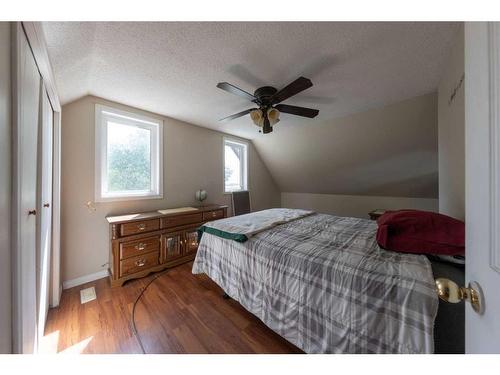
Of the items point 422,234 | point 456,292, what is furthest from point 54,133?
point 422,234

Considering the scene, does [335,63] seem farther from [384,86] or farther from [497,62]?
[497,62]

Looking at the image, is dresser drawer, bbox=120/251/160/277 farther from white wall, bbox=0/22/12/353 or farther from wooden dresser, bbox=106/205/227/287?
white wall, bbox=0/22/12/353

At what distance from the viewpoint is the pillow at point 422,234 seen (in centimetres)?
117

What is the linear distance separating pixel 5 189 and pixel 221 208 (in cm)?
258

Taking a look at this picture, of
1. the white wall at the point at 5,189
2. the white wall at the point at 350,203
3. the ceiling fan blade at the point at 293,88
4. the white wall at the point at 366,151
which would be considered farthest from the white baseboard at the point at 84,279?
the white wall at the point at 350,203

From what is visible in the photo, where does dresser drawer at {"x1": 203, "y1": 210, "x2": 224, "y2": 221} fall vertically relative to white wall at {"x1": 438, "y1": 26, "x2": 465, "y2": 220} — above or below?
below

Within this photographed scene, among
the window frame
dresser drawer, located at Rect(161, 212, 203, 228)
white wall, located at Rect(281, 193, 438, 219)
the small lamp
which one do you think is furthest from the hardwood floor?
white wall, located at Rect(281, 193, 438, 219)

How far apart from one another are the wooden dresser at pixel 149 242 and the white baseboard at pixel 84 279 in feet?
0.67

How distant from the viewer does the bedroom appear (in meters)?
0.73

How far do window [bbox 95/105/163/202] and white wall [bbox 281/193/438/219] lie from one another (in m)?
3.46

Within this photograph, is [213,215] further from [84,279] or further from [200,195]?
[84,279]

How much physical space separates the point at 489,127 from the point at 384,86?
6.53ft

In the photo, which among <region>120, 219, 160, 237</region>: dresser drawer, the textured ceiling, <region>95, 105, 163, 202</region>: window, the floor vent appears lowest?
the floor vent

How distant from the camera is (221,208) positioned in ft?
10.5
